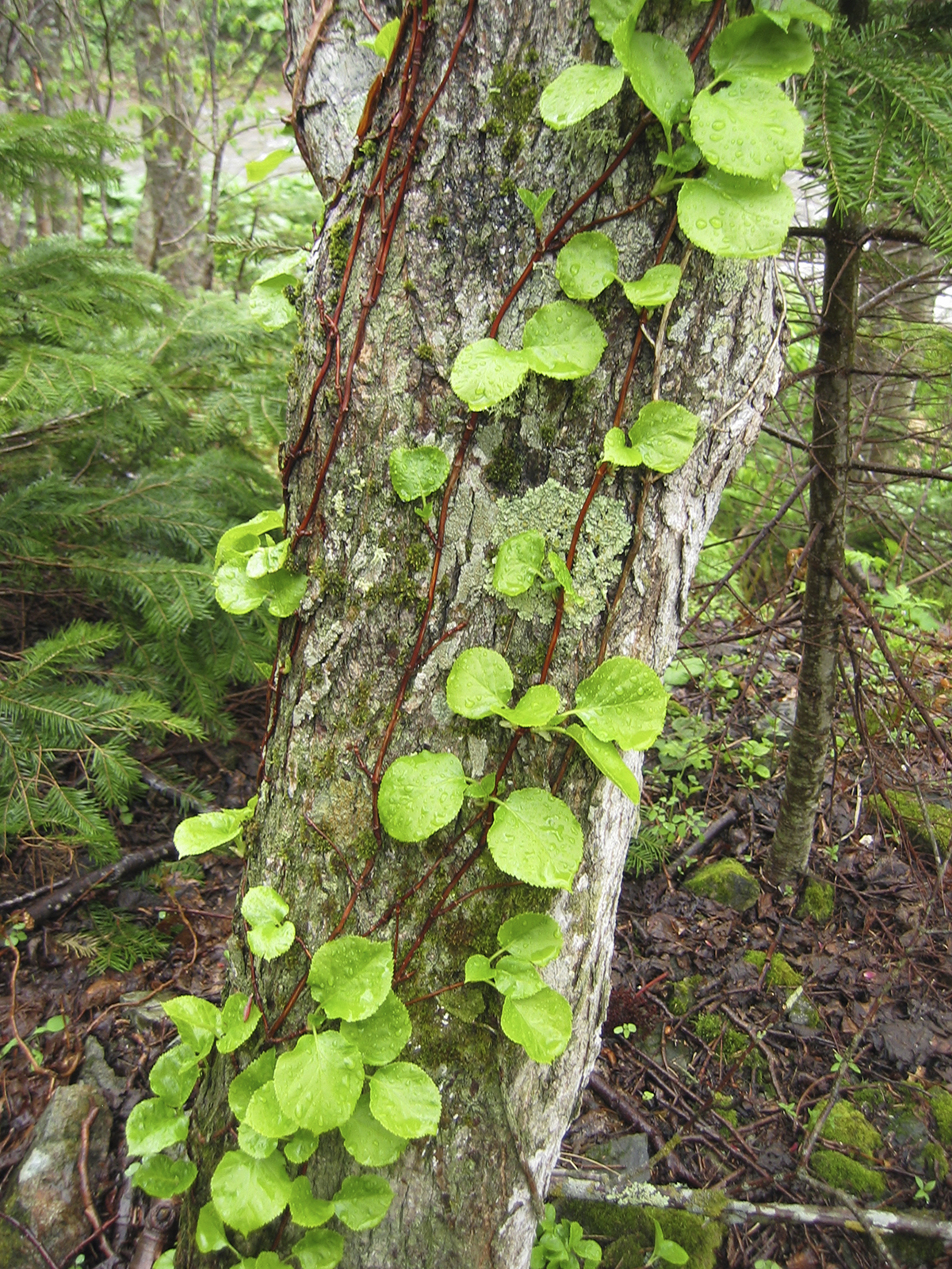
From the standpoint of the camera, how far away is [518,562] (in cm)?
120

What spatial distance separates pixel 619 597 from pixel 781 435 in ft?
4.11

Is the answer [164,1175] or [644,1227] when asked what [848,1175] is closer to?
[644,1227]

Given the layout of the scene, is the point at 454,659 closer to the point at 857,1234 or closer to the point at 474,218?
the point at 474,218

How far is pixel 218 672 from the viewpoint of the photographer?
8.64 ft

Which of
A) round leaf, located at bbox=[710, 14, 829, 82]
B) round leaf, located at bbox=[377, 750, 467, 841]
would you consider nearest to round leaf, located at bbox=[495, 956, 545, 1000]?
round leaf, located at bbox=[377, 750, 467, 841]

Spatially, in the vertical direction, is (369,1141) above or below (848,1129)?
above

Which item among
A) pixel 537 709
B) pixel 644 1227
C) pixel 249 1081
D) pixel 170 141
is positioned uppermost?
pixel 170 141

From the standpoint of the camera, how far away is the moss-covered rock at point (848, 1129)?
2.11m

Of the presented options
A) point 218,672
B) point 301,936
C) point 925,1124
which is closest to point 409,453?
point 301,936

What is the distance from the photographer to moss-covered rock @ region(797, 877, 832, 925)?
109 inches

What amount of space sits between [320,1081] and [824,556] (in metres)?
2.02

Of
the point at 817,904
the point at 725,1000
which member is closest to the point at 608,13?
the point at 725,1000

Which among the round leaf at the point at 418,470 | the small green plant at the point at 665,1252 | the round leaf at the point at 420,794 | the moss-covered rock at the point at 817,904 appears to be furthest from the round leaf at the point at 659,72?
the moss-covered rock at the point at 817,904

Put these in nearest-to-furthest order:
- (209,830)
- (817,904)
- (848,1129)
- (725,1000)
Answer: (209,830) < (848,1129) < (725,1000) < (817,904)
